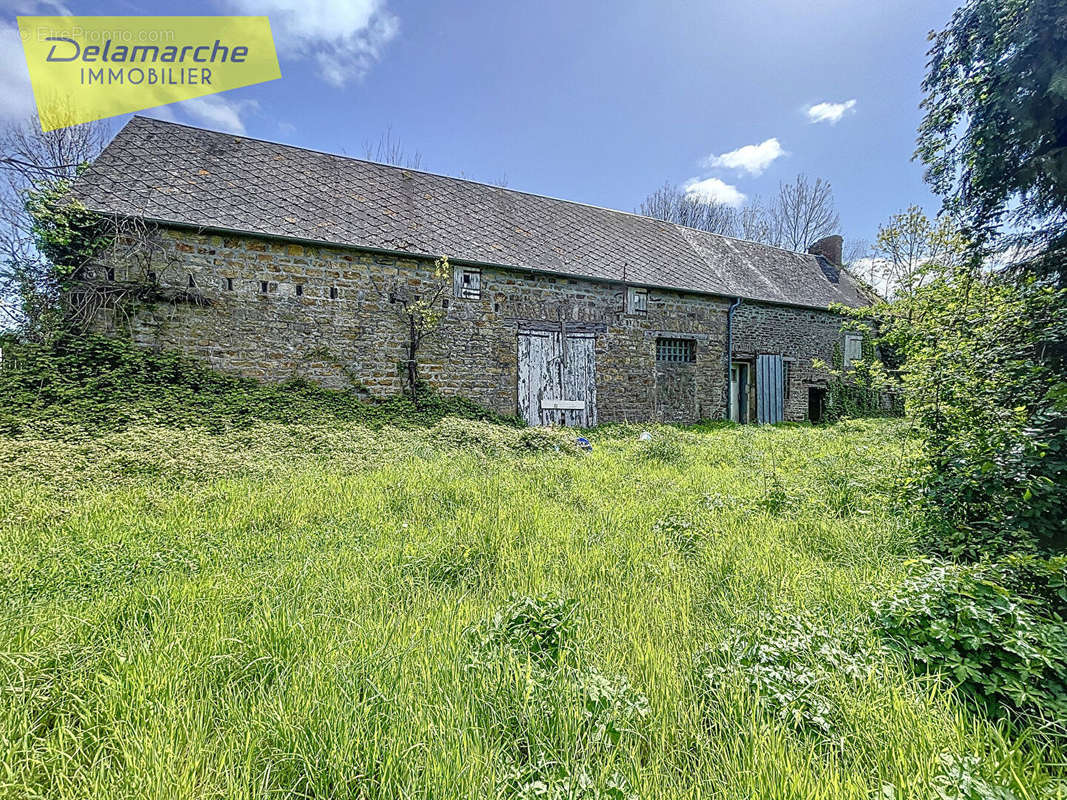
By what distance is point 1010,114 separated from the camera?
3762mm

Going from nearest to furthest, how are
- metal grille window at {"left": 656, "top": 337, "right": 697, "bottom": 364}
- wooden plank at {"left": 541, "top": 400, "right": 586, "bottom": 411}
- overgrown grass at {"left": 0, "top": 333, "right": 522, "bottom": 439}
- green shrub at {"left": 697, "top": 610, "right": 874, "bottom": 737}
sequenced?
1. green shrub at {"left": 697, "top": 610, "right": 874, "bottom": 737}
2. overgrown grass at {"left": 0, "top": 333, "right": 522, "bottom": 439}
3. wooden plank at {"left": 541, "top": 400, "right": 586, "bottom": 411}
4. metal grille window at {"left": 656, "top": 337, "right": 697, "bottom": 364}

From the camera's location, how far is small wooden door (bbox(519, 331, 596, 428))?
34.2 ft

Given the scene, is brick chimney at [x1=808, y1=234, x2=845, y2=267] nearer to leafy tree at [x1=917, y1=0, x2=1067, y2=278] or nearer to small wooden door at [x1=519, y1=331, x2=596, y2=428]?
small wooden door at [x1=519, y1=331, x2=596, y2=428]

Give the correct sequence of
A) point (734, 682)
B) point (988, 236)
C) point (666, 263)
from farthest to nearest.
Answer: point (666, 263), point (988, 236), point (734, 682)

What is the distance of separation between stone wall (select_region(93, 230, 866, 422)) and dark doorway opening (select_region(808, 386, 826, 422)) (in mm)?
3694

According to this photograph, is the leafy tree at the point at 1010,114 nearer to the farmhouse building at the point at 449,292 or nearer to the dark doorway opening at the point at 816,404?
the farmhouse building at the point at 449,292

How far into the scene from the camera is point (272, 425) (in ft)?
23.8

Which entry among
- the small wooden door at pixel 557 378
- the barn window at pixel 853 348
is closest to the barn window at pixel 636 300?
the small wooden door at pixel 557 378

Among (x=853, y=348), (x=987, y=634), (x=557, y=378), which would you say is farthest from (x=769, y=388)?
(x=987, y=634)

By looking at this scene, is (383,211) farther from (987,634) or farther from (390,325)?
(987,634)

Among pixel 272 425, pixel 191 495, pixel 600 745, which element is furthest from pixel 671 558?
pixel 272 425

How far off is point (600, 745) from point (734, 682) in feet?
2.03

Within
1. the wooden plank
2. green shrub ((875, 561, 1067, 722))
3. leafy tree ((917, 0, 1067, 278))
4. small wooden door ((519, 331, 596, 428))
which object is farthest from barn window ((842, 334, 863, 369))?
green shrub ((875, 561, 1067, 722))

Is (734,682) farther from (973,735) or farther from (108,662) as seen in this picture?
(108,662)
